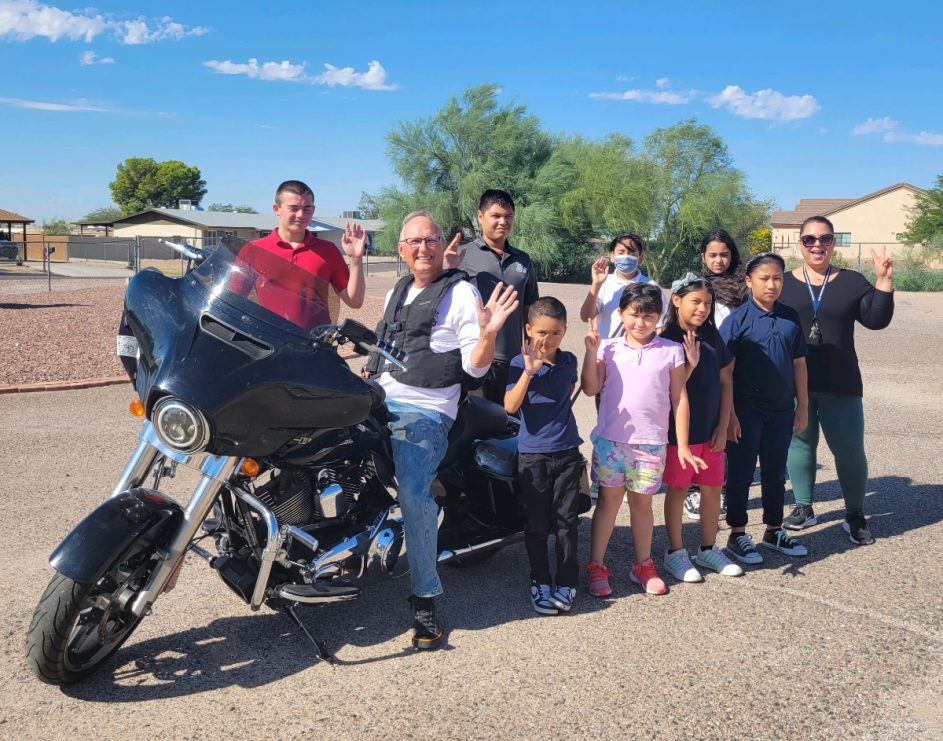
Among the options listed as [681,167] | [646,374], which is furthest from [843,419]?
[681,167]

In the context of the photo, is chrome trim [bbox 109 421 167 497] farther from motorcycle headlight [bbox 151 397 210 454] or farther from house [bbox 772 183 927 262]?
house [bbox 772 183 927 262]

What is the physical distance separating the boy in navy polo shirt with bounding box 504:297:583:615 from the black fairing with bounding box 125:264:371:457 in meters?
1.20

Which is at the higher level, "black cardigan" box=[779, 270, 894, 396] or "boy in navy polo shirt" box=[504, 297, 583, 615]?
"black cardigan" box=[779, 270, 894, 396]

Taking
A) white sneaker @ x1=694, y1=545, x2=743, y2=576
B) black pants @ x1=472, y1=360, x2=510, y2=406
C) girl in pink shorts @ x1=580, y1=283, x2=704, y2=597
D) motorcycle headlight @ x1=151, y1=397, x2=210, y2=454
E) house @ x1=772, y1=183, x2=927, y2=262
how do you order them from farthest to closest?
house @ x1=772, y1=183, x2=927, y2=262 < black pants @ x1=472, y1=360, x2=510, y2=406 < white sneaker @ x1=694, y1=545, x2=743, y2=576 < girl in pink shorts @ x1=580, y1=283, x2=704, y2=597 < motorcycle headlight @ x1=151, y1=397, x2=210, y2=454

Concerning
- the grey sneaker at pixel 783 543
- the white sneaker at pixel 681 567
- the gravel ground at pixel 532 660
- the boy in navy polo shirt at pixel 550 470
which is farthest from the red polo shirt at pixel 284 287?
the grey sneaker at pixel 783 543

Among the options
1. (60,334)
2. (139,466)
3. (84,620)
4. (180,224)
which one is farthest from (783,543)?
(180,224)

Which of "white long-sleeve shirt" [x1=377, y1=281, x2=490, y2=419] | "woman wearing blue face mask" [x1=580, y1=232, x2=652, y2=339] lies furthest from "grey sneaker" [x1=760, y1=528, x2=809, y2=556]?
"white long-sleeve shirt" [x1=377, y1=281, x2=490, y2=419]

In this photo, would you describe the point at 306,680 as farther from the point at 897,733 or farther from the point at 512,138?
the point at 512,138

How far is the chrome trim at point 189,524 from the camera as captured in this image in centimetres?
335

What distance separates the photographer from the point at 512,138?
4303 centimetres

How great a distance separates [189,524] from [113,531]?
27cm

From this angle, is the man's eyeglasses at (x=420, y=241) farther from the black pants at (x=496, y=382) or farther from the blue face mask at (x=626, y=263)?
the blue face mask at (x=626, y=263)

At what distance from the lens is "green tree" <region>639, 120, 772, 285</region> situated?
1801 inches

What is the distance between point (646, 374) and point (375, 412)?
4.86 ft
